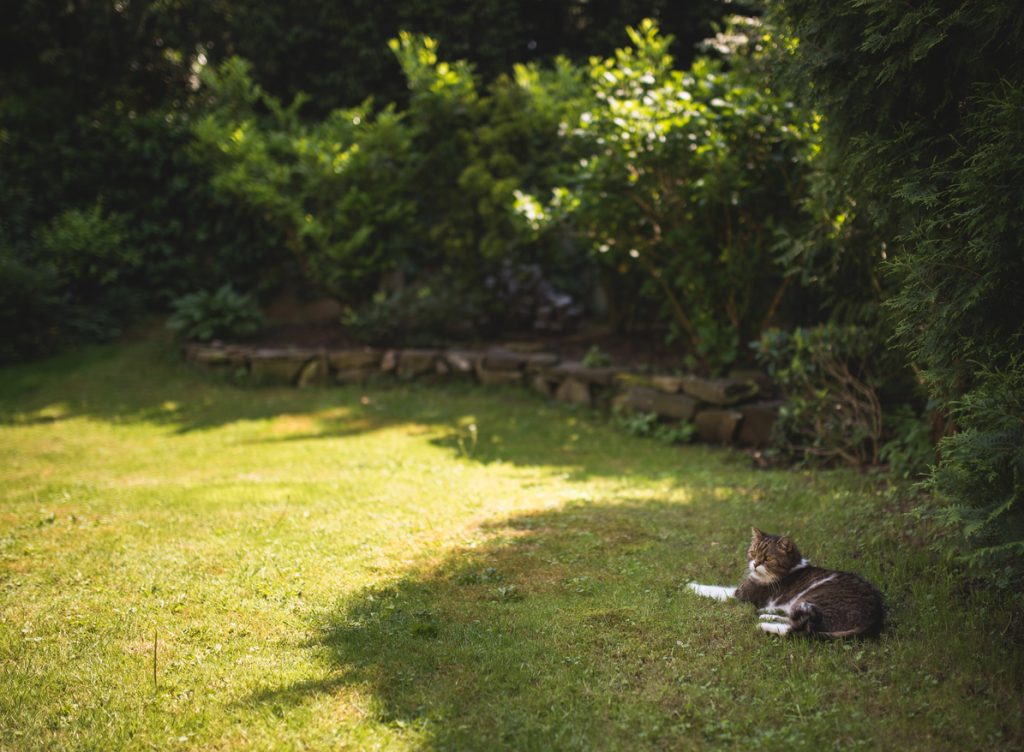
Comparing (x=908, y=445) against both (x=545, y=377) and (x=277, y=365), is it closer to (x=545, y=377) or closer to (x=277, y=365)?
(x=545, y=377)

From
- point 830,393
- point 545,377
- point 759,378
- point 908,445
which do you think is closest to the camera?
point 908,445

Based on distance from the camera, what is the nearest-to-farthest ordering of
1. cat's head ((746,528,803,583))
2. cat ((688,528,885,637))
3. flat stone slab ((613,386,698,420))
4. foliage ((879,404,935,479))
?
cat ((688,528,885,637)), cat's head ((746,528,803,583)), foliage ((879,404,935,479)), flat stone slab ((613,386,698,420))

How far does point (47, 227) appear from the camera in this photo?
1075 cm

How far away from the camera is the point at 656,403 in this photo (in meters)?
7.33

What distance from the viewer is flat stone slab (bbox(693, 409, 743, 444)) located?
22.1 feet

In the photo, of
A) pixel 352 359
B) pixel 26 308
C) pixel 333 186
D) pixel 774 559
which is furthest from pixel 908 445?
pixel 26 308

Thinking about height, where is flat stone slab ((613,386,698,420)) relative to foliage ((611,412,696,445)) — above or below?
above

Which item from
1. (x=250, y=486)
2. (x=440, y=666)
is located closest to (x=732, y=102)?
(x=250, y=486)

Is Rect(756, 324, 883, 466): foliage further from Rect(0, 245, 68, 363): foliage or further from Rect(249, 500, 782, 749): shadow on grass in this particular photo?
Rect(0, 245, 68, 363): foliage

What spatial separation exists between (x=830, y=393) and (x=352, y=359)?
18.1 feet

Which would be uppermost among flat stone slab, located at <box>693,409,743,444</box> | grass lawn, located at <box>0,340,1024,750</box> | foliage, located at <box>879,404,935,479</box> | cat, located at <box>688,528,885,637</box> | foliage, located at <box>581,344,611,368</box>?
foliage, located at <box>581,344,611,368</box>

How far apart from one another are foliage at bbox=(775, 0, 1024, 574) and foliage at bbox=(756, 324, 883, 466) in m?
1.91

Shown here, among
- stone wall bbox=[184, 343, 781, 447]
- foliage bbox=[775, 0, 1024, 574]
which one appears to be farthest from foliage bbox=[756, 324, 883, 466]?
foliage bbox=[775, 0, 1024, 574]

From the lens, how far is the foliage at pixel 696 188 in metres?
6.89
